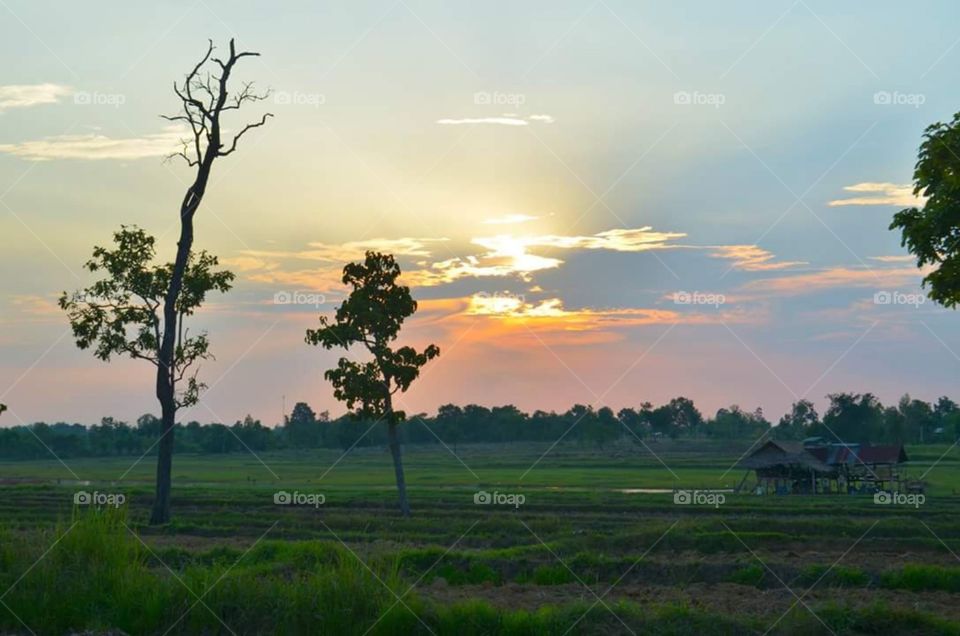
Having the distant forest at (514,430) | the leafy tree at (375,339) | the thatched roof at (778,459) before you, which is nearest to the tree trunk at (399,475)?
the leafy tree at (375,339)

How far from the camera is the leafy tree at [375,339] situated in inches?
1829

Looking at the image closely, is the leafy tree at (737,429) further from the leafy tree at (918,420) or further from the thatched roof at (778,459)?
the thatched roof at (778,459)

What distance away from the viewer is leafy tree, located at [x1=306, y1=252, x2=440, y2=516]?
1829 inches

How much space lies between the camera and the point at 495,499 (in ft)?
183

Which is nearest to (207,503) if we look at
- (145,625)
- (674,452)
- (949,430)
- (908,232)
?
(145,625)

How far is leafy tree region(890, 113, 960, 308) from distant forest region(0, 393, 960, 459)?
122236 mm

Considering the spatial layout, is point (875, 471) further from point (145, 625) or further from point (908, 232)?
point (145, 625)

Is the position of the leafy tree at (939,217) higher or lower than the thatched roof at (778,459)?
higher

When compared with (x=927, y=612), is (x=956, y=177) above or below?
above

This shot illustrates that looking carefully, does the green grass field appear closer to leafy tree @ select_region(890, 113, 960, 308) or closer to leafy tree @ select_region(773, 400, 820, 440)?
leafy tree @ select_region(890, 113, 960, 308)

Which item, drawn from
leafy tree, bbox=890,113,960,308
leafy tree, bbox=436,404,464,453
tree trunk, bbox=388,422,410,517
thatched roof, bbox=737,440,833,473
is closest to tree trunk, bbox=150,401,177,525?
tree trunk, bbox=388,422,410,517

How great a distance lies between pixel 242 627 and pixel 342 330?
3160cm

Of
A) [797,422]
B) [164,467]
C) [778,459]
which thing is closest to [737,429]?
[797,422]

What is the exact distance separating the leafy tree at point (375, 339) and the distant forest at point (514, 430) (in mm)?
94437
